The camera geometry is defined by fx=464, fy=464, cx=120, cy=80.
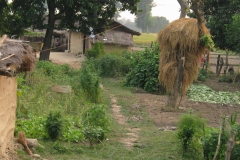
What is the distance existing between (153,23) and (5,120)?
84299 mm

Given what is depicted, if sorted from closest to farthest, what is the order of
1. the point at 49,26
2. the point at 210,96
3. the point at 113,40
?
the point at 210,96 → the point at 49,26 → the point at 113,40

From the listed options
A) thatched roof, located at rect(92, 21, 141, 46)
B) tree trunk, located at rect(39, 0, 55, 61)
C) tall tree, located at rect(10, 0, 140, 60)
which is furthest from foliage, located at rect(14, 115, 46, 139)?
thatched roof, located at rect(92, 21, 141, 46)

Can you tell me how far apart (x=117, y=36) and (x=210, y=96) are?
734 inches

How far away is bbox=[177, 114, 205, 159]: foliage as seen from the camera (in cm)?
848

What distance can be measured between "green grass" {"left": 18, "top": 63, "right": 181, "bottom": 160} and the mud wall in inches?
18.8

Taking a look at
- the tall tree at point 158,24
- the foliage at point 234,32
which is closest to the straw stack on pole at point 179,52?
the foliage at point 234,32

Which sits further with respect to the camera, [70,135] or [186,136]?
[70,135]

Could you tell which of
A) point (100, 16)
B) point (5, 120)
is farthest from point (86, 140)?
point (100, 16)

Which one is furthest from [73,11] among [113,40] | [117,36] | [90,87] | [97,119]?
[97,119]

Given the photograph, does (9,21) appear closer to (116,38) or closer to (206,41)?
(206,41)

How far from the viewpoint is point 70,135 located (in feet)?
30.3

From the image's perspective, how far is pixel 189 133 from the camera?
8469mm

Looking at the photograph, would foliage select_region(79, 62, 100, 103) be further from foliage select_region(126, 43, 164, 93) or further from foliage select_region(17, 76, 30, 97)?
foliage select_region(126, 43, 164, 93)

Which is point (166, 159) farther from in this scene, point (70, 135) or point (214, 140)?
point (70, 135)
